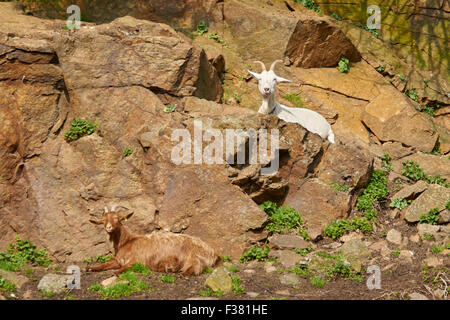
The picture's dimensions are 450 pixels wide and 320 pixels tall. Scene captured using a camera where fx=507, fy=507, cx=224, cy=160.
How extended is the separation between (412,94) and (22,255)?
11.8m

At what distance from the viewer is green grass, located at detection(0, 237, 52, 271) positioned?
28.8 feet

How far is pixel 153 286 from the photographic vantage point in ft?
26.0

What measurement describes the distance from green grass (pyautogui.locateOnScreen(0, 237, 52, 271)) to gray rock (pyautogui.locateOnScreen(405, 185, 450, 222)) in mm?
7036

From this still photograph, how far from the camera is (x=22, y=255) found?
9.08 meters

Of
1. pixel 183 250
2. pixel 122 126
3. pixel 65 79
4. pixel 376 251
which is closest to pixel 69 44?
pixel 65 79

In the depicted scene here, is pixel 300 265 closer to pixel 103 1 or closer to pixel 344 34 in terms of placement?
pixel 344 34

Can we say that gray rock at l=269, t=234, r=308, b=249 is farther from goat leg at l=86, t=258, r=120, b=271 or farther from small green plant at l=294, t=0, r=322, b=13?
small green plant at l=294, t=0, r=322, b=13

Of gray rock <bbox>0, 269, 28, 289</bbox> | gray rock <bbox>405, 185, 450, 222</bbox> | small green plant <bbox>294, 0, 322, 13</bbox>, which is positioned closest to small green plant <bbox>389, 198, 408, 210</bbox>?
gray rock <bbox>405, 185, 450, 222</bbox>

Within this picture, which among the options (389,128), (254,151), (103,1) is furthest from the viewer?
(103,1)

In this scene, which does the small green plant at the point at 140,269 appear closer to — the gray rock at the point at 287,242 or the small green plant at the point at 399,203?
the gray rock at the point at 287,242

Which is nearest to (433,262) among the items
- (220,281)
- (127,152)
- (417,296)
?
(417,296)

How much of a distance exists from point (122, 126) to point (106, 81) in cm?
110

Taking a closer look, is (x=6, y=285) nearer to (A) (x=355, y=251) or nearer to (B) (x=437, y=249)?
(A) (x=355, y=251)

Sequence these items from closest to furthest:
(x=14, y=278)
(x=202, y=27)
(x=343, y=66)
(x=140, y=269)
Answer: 1. (x=14, y=278)
2. (x=140, y=269)
3. (x=202, y=27)
4. (x=343, y=66)
